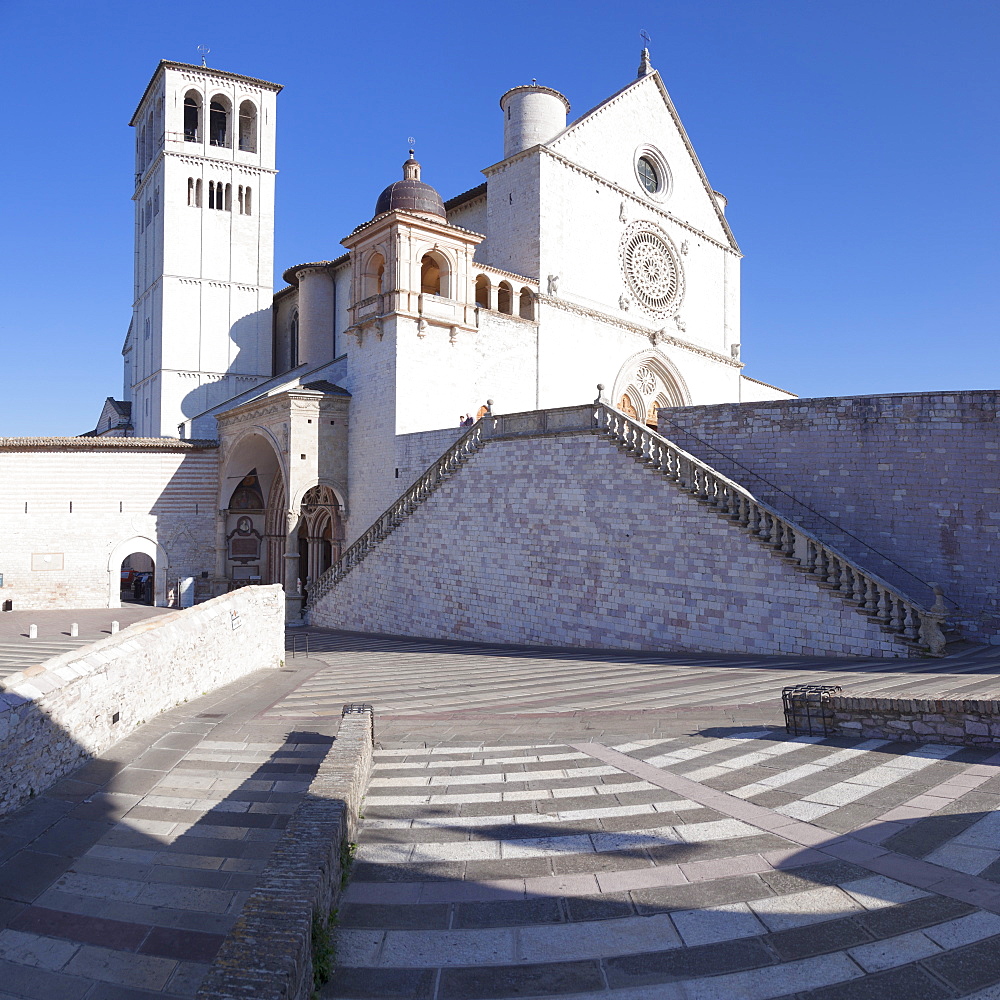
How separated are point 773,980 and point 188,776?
543 cm

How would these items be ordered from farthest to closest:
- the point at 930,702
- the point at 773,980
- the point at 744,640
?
the point at 744,640 → the point at 930,702 → the point at 773,980

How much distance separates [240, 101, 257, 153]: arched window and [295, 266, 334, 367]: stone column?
8991mm

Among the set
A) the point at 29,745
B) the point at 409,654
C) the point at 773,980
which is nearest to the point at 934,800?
the point at 773,980

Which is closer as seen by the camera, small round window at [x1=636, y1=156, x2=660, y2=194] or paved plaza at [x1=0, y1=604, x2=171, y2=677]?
paved plaza at [x1=0, y1=604, x2=171, y2=677]

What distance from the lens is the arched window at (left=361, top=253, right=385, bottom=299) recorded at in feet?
86.4

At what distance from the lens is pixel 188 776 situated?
718 cm

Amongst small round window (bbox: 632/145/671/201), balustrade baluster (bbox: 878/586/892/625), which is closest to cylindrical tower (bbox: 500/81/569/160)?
small round window (bbox: 632/145/671/201)

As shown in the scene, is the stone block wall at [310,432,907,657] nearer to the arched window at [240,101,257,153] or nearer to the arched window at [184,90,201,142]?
the arched window at [240,101,257,153]

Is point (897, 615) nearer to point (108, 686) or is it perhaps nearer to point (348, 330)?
point (108, 686)

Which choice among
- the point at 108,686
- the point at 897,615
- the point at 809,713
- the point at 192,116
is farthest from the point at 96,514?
the point at 809,713

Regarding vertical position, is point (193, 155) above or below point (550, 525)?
above

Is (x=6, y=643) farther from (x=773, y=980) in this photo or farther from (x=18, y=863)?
(x=773, y=980)

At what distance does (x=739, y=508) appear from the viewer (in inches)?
576

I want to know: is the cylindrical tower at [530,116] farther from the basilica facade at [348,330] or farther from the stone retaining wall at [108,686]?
the stone retaining wall at [108,686]
